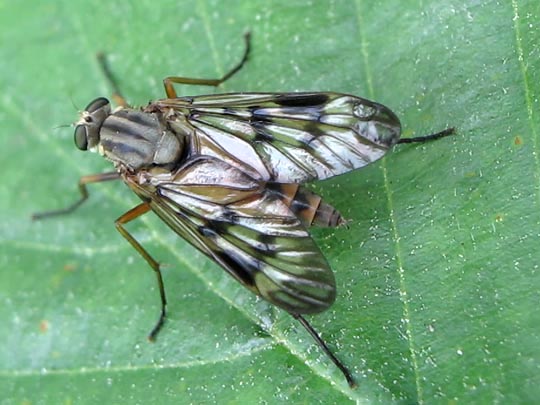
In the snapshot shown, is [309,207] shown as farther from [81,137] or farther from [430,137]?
[81,137]

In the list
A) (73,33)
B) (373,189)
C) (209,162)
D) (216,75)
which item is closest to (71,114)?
(73,33)

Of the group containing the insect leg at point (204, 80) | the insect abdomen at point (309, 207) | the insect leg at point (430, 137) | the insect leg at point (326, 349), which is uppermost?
the insect leg at point (204, 80)

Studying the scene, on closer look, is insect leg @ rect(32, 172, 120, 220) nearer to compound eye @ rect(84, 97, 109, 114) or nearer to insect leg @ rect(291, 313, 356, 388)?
compound eye @ rect(84, 97, 109, 114)

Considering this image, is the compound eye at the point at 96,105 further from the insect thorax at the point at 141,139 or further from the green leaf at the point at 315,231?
the green leaf at the point at 315,231

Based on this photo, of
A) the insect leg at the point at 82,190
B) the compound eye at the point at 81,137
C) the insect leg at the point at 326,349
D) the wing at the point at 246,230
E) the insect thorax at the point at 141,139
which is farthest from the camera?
the insect leg at the point at 82,190

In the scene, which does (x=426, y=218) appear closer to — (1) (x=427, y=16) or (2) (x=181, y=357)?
(1) (x=427, y=16)

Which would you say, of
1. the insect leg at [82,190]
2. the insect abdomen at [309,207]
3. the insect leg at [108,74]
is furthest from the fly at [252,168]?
the insect leg at [108,74]

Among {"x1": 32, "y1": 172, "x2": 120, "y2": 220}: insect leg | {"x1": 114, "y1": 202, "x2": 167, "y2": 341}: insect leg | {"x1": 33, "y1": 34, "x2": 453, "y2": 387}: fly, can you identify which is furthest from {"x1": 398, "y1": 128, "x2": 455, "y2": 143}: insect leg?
{"x1": 32, "y1": 172, "x2": 120, "y2": 220}: insect leg
